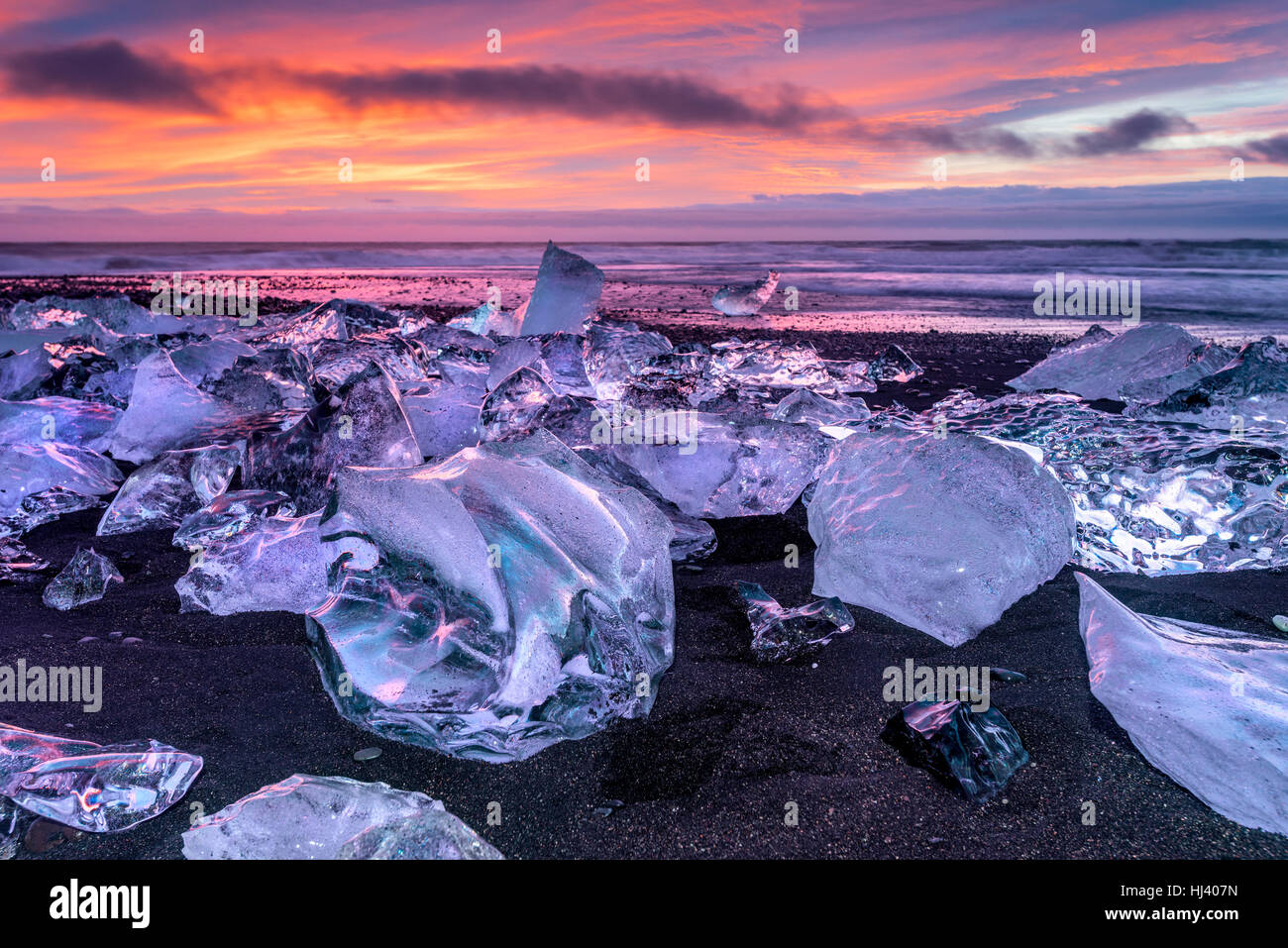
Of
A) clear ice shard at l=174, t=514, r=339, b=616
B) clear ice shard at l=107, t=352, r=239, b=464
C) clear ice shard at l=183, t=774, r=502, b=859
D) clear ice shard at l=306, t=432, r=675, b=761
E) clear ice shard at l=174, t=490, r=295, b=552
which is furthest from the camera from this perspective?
clear ice shard at l=107, t=352, r=239, b=464

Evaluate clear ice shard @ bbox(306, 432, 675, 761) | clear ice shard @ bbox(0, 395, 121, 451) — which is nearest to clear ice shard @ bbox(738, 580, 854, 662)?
clear ice shard @ bbox(306, 432, 675, 761)

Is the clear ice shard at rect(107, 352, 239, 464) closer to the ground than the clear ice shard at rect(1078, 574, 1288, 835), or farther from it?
farther from it

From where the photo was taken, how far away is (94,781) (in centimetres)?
140

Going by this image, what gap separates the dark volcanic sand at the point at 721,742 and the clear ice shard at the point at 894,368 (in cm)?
280

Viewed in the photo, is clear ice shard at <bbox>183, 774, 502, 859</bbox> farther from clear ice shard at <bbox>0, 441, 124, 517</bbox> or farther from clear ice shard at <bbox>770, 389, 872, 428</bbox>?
clear ice shard at <bbox>770, 389, 872, 428</bbox>

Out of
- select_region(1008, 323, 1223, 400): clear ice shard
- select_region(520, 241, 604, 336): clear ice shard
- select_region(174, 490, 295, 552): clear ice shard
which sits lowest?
select_region(174, 490, 295, 552): clear ice shard

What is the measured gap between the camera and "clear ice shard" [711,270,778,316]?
29.1ft

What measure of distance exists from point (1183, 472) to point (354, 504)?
2182mm

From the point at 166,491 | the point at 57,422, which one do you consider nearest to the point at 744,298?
the point at 57,422

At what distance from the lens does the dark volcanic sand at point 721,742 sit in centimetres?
134

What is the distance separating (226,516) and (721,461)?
1.55 m

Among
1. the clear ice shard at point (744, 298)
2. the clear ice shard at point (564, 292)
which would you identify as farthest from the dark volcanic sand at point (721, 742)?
the clear ice shard at point (744, 298)

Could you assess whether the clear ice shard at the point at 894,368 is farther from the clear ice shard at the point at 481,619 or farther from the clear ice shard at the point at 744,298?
the clear ice shard at the point at 744,298

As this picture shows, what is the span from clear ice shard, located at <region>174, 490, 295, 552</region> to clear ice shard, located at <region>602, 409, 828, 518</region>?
1037 mm
